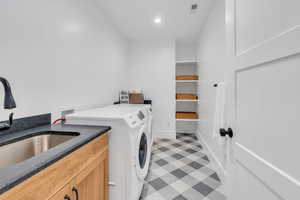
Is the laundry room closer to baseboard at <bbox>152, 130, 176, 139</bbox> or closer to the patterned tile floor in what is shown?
the patterned tile floor

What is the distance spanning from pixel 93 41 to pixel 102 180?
1.71m

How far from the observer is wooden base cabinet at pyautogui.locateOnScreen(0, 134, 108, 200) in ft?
1.63

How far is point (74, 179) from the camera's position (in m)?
0.73

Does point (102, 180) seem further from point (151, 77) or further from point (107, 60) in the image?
point (151, 77)

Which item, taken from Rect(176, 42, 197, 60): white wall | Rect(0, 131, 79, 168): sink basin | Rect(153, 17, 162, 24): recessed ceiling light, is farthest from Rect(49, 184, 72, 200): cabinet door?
Rect(176, 42, 197, 60): white wall

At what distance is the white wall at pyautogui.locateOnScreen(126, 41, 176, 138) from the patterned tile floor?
0.77 m

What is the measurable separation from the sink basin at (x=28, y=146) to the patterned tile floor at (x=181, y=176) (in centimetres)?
106

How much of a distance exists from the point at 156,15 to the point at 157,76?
4.31ft

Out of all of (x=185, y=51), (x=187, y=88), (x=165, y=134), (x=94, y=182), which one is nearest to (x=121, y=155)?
(x=94, y=182)

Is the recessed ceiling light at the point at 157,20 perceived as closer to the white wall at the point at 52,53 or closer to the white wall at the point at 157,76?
the white wall at the point at 157,76

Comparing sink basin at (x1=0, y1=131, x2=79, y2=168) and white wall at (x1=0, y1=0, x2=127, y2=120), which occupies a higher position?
white wall at (x1=0, y1=0, x2=127, y2=120)

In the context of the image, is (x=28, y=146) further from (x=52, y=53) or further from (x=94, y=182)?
(x=52, y=53)

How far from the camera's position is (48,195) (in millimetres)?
568

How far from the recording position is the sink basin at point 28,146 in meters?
0.80
